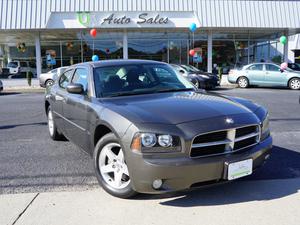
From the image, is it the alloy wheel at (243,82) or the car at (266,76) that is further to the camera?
the alloy wheel at (243,82)

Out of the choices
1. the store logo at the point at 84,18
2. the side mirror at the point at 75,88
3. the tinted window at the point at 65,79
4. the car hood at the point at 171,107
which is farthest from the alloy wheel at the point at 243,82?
the side mirror at the point at 75,88

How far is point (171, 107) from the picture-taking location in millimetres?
3896

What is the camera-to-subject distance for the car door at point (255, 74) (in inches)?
756

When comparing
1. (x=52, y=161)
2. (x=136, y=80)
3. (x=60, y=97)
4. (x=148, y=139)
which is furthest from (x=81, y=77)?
(x=148, y=139)

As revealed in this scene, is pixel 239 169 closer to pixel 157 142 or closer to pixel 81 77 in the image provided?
pixel 157 142

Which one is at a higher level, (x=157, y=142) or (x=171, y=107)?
(x=171, y=107)

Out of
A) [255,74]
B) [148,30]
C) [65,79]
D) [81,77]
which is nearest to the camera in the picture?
[81,77]

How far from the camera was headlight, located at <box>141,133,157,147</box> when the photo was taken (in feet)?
11.3

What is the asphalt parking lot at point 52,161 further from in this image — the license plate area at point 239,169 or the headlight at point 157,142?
the headlight at point 157,142

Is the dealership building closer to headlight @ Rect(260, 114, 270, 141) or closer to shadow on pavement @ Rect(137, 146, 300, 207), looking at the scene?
shadow on pavement @ Rect(137, 146, 300, 207)

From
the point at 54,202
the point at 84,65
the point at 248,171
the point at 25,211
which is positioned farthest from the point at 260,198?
the point at 84,65

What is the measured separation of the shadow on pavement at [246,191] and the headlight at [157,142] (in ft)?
1.92

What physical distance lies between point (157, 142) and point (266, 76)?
17.0m

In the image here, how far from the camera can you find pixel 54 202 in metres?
3.87
